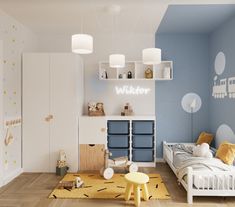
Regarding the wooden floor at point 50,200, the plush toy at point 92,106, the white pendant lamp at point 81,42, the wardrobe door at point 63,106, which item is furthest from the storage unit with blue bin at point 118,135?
the white pendant lamp at point 81,42

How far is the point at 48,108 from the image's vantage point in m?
4.27

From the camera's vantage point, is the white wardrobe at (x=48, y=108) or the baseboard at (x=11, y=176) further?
the white wardrobe at (x=48, y=108)

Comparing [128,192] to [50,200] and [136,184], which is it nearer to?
[136,184]

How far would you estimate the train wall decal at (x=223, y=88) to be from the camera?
12.9 feet

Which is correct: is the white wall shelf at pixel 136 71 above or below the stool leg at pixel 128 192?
above

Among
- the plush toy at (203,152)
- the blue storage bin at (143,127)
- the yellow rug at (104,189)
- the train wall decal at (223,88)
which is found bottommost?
the yellow rug at (104,189)

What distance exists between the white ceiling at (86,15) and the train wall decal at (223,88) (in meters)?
1.32

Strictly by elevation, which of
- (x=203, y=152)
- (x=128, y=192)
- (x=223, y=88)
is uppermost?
(x=223, y=88)

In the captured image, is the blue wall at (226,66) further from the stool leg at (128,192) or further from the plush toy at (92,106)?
the plush toy at (92,106)

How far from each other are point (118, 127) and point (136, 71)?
120cm

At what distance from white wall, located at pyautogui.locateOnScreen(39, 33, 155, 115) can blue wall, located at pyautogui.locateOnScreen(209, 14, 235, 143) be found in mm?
1154

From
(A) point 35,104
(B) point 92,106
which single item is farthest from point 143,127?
(A) point 35,104

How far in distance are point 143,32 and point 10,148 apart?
3.20 m

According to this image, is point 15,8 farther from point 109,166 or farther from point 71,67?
point 109,166
